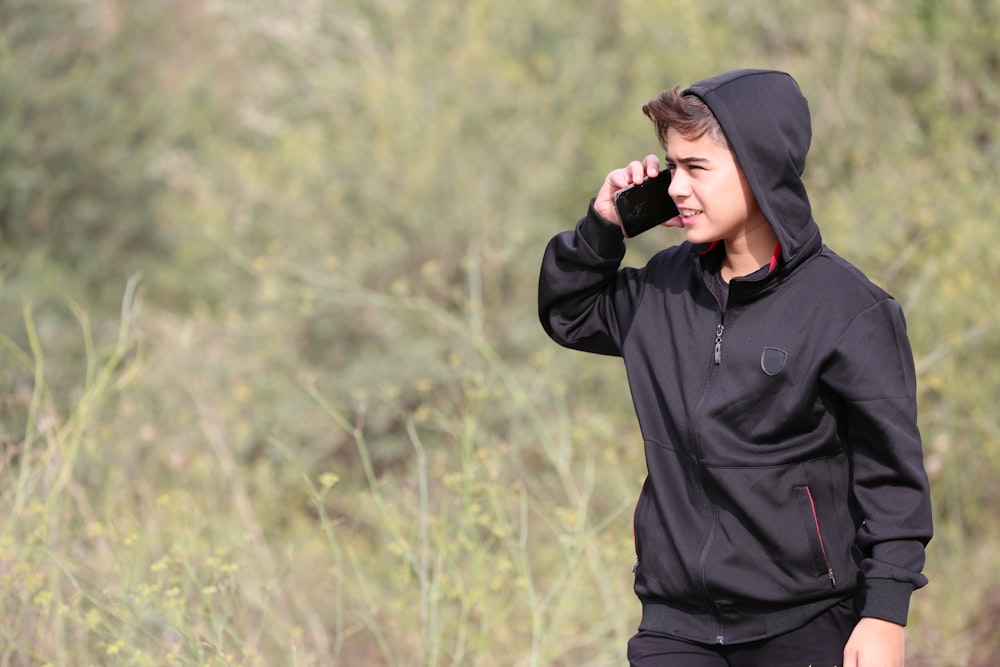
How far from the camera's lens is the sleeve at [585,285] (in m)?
2.31

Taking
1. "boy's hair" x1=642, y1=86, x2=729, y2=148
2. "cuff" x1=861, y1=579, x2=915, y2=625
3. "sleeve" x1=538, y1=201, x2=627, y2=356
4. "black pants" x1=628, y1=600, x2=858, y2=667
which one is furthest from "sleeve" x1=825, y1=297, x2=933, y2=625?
"sleeve" x1=538, y1=201, x2=627, y2=356

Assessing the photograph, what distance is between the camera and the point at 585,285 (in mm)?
2336

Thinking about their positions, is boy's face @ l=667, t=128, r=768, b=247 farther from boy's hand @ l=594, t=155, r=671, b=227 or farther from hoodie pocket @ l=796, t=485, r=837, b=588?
hoodie pocket @ l=796, t=485, r=837, b=588

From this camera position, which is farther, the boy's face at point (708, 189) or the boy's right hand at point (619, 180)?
the boy's right hand at point (619, 180)

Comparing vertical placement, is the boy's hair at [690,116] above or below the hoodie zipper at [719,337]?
above

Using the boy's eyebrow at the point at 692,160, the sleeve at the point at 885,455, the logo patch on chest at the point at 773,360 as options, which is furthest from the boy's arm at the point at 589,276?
the sleeve at the point at 885,455

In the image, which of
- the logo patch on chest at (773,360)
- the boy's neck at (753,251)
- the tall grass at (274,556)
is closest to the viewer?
the logo patch on chest at (773,360)

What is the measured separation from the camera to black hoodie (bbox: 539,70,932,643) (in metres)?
1.97

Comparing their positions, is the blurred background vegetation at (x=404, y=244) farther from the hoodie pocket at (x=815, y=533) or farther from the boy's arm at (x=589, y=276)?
the hoodie pocket at (x=815, y=533)

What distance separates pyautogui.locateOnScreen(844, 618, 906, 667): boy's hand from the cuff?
12 mm

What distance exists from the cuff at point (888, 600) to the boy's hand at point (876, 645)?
12 mm

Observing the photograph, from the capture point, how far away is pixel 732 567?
2.05 m

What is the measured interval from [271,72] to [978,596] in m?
9.68

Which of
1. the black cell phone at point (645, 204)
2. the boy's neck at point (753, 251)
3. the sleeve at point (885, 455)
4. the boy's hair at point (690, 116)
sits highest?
the boy's hair at point (690, 116)
